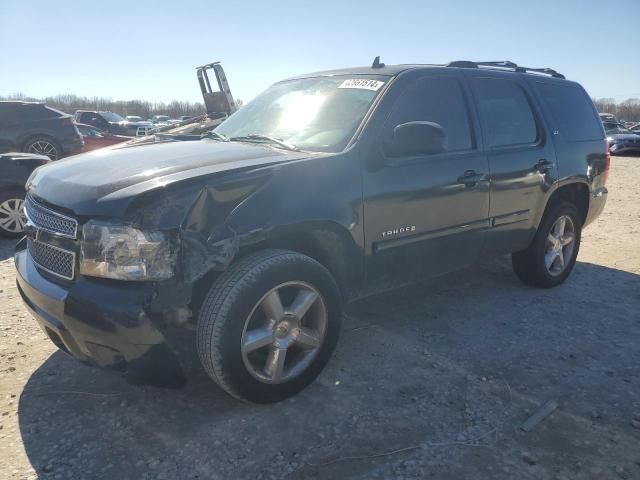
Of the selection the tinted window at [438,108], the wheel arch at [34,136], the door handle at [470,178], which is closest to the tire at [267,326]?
the tinted window at [438,108]

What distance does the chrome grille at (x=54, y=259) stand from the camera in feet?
8.34

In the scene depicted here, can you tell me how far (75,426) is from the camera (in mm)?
2650

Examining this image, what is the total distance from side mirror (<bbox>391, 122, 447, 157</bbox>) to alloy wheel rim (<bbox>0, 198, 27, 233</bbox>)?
509 centimetres

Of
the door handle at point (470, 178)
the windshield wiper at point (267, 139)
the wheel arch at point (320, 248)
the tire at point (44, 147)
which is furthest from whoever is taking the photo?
the tire at point (44, 147)

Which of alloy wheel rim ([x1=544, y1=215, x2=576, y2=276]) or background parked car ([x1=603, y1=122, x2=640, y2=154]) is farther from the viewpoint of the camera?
background parked car ([x1=603, y1=122, x2=640, y2=154])

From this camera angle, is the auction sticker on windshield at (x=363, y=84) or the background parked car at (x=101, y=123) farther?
the background parked car at (x=101, y=123)

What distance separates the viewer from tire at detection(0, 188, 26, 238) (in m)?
6.16

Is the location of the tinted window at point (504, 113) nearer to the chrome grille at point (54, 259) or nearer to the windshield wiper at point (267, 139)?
the windshield wiper at point (267, 139)

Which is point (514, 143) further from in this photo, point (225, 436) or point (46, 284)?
point (46, 284)

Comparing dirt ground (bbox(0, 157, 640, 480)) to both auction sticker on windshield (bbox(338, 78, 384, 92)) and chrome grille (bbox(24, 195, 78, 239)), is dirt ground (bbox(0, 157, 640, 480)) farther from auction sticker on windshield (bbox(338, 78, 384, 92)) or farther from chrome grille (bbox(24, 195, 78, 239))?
auction sticker on windshield (bbox(338, 78, 384, 92))

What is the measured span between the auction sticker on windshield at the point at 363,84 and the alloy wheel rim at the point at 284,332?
1.50m

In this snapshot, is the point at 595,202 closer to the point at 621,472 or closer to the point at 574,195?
the point at 574,195

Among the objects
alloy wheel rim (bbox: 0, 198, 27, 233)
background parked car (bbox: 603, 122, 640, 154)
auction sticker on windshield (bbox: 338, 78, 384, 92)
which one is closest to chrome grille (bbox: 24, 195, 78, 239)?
auction sticker on windshield (bbox: 338, 78, 384, 92)

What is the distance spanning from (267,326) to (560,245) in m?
3.35
